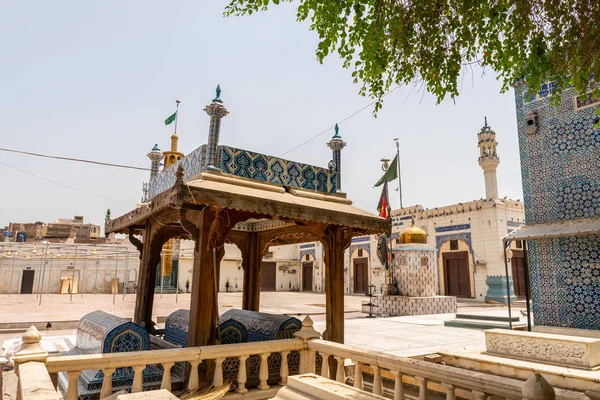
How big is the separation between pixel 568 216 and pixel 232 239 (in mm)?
7449

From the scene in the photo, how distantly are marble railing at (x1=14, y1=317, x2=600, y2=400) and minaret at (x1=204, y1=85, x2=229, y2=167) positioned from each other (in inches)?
90.1

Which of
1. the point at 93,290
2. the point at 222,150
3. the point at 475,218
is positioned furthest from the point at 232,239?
the point at 93,290

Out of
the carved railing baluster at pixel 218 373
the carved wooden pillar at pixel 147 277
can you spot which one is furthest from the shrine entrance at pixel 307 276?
the carved railing baluster at pixel 218 373

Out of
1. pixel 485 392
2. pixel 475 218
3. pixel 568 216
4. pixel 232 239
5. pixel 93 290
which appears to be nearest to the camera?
pixel 485 392

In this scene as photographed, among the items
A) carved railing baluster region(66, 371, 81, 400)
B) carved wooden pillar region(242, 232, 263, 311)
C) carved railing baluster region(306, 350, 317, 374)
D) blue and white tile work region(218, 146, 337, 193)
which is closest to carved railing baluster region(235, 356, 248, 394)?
carved railing baluster region(306, 350, 317, 374)

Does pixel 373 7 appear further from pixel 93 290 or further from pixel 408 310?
pixel 93 290

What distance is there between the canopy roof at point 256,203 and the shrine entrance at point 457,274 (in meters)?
20.2

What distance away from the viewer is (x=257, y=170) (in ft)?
18.1

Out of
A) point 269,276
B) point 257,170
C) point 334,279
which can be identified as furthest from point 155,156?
point 269,276

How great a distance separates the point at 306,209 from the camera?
5.05m

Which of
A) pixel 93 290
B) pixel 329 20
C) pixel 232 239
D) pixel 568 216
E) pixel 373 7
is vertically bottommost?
pixel 93 290

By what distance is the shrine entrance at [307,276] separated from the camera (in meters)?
38.3

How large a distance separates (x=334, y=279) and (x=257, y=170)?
195cm

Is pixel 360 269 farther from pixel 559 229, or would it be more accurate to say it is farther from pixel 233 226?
pixel 233 226
